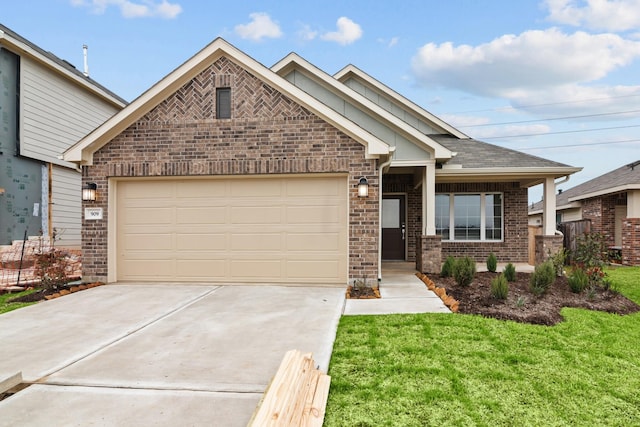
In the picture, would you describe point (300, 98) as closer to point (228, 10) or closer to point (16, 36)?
point (228, 10)

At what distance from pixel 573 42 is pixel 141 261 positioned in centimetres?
2057

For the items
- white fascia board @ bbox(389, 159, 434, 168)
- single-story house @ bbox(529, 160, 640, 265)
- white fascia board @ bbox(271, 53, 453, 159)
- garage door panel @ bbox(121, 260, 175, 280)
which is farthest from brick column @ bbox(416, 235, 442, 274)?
single-story house @ bbox(529, 160, 640, 265)

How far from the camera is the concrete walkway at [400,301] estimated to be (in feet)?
21.1

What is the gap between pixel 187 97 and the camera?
28.8 feet

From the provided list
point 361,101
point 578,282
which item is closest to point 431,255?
point 578,282

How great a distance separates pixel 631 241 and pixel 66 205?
19237 millimetres

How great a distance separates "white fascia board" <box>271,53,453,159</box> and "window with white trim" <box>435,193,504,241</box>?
3.25 m

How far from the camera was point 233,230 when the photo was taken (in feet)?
29.0

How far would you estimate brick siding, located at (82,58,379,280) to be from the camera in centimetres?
836

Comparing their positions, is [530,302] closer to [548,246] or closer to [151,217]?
[548,246]

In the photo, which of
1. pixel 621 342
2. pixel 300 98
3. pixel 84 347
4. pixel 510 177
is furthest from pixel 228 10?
pixel 621 342

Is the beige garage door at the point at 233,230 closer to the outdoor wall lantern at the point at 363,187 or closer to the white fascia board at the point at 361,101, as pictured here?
the outdoor wall lantern at the point at 363,187

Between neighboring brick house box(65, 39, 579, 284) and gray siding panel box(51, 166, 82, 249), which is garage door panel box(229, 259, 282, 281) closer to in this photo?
Answer: neighboring brick house box(65, 39, 579, 284)

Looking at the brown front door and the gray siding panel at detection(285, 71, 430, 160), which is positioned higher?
the gray siding panel at detection(285, 71, 430, 160)
